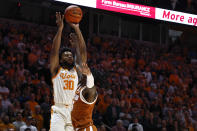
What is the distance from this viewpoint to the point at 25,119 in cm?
788

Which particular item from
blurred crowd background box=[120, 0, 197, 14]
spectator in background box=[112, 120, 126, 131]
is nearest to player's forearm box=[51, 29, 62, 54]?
spectator in background box=[112, 120, 126, 131]

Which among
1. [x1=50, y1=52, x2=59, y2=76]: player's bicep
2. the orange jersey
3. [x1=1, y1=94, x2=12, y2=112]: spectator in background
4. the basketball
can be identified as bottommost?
[x1=1, y1=94, x2=12, y2=112]: spectator in background

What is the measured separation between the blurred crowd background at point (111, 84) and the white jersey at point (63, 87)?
2.64 meters

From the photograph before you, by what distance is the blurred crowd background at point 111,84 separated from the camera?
8461 millimetres

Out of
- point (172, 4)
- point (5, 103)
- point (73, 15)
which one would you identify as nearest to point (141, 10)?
point (172, 4)

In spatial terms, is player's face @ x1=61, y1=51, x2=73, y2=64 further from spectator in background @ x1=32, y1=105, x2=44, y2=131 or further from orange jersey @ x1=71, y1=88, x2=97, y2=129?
spectator in background @ x1=32, y1=105, x2=44, y2=131

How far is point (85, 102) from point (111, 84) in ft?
22.5

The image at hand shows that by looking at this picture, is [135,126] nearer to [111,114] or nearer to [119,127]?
[119,127]

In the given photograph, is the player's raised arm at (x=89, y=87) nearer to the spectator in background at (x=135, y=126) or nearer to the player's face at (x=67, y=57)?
the player's face at (x=67, y=57)

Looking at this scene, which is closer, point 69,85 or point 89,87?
point 89,87

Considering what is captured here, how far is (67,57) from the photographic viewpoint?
16.6 ft

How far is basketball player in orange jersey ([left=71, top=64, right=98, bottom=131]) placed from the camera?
3.85 metres

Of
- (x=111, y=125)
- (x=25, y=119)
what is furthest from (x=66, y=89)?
(x=111, y=125)

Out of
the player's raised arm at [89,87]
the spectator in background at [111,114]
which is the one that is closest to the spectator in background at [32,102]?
the spectator in background at [111,114]
